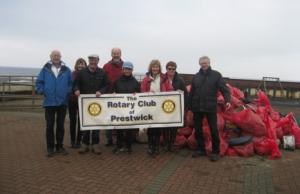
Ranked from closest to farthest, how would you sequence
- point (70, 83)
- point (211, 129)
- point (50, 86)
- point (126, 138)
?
point (50, 86), point (211, 129), point (70, 83), point (126, 138)

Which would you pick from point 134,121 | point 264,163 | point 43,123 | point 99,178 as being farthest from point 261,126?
point 43,123

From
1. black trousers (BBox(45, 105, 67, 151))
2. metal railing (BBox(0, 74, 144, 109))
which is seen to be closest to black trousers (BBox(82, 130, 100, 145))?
black trousers (BBox(45, 105, 67, 151))

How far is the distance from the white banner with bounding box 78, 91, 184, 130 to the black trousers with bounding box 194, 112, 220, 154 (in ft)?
1.05

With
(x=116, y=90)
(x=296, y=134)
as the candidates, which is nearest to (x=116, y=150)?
(x=116, y=90)

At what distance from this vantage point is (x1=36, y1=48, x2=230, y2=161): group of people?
7.43 meters

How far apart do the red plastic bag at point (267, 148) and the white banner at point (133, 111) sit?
152cm

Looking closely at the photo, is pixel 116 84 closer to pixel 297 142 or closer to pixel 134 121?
pixel 134 121

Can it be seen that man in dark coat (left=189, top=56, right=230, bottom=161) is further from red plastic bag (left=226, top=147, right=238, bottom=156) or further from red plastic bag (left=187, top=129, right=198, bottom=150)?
red plastic bag (left=187, top=129, right=198, bottom=150)

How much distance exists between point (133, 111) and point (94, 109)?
2.33 ft

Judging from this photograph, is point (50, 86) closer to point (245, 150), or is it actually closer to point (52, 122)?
point (52, 122)

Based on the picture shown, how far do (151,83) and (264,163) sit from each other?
96.9 inches

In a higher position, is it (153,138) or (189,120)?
(189,120)

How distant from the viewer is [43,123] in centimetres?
1179

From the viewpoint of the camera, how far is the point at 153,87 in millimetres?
7957
